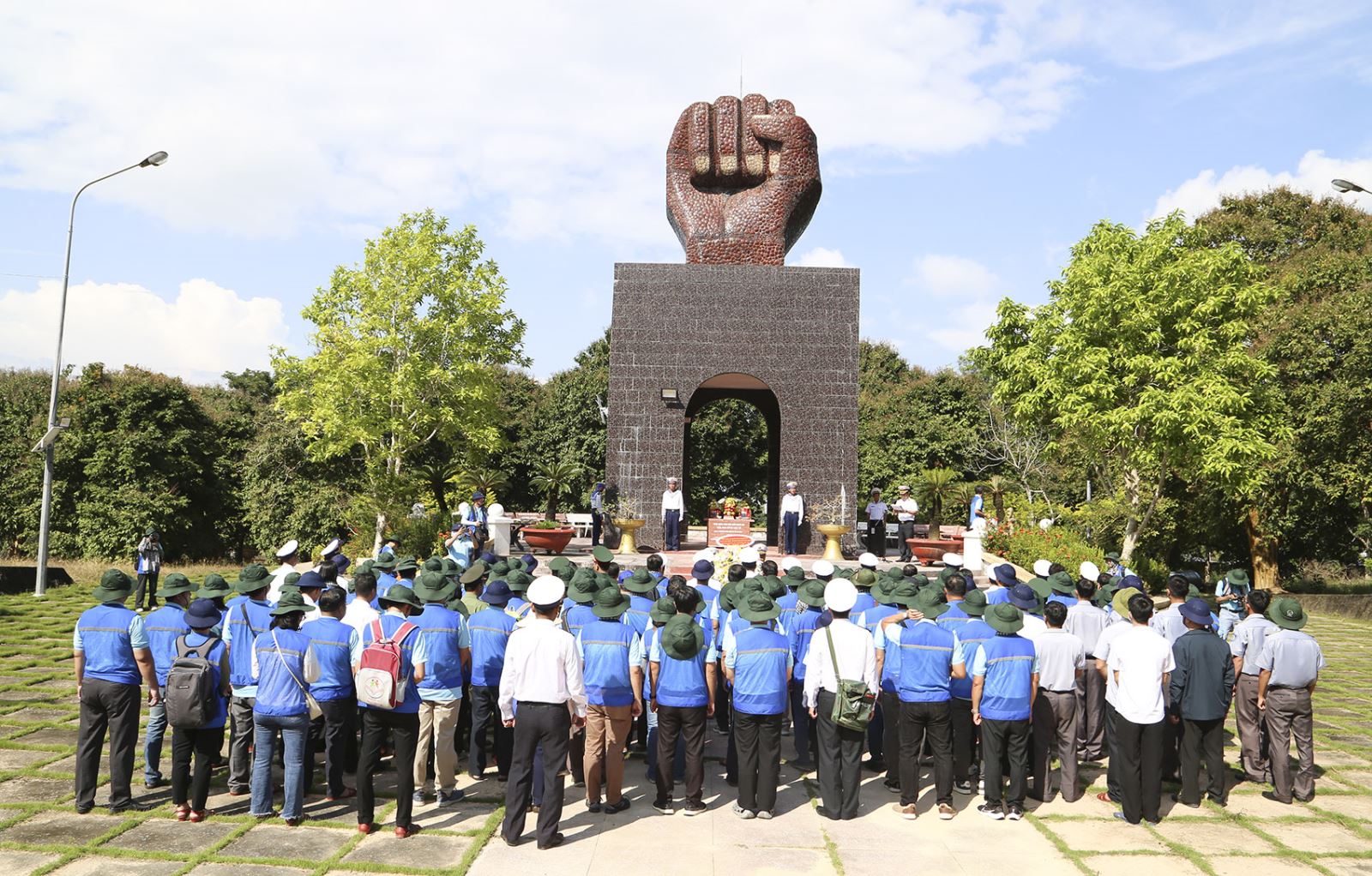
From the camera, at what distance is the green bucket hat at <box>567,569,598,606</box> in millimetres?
7586

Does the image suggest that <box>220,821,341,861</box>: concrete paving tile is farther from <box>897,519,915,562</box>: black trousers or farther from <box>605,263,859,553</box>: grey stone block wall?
<box>897,519,915,562</box>: black trousers

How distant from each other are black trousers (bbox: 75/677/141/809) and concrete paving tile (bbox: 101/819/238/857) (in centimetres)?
41

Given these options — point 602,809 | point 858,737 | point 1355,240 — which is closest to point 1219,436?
point 1355,240

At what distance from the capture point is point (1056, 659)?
7410 millimetres

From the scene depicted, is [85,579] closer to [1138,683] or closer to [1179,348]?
[1138,683]

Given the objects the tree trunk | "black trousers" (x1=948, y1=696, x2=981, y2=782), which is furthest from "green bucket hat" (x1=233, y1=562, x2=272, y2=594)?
the tree trunk

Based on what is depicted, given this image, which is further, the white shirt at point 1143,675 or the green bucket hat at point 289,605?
the white shirt at point 1143,675

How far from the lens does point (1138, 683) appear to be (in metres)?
6.95

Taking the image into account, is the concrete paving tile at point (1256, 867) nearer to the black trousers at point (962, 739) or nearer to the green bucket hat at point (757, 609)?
the black trousers at point (962, 739)

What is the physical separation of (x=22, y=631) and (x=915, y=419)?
29002mm

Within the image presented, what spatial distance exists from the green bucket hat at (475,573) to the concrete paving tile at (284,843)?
2.34 meters

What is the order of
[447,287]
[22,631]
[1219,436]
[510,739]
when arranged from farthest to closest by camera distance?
[447,287], [1219,436], [22,631], [510,739]

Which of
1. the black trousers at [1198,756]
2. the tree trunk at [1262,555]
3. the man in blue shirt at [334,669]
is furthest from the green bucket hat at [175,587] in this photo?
the tree trunk at [1262,555]

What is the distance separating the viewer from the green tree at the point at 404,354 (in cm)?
2383
